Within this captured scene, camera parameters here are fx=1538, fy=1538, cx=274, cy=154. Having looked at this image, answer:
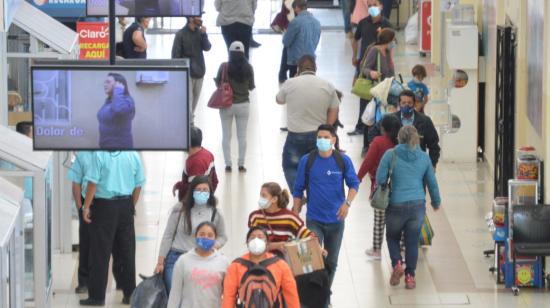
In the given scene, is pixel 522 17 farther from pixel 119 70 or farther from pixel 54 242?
pixel 119 70

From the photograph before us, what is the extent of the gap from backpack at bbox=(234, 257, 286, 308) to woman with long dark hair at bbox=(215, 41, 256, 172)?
24.5 ft

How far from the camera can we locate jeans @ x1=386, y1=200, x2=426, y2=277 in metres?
13.9

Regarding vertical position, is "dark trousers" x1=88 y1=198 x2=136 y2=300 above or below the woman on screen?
below

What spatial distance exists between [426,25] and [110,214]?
1376 cm

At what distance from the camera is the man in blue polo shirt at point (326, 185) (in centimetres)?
1325

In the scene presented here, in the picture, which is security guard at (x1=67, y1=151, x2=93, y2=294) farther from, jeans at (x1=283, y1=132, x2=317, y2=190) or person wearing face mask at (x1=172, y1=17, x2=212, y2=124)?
person wearing face mask at (x1=172, y1=17, x2=212, y2=124)

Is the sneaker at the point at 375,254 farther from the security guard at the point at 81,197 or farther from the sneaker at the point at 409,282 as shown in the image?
the security guard at the point at 81,197

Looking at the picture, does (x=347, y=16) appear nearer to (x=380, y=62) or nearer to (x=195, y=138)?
(x=380, y=62)

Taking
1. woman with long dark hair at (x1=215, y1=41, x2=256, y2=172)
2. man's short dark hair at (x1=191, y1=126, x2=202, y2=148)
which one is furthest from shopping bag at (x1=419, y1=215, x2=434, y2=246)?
woman with long dark hair at (x1=215, y1=41, x2=256, y2=172)

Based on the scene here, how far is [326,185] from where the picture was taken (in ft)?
43.5

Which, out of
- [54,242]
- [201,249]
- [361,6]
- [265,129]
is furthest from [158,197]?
[361,6]

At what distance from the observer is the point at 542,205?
1407cm

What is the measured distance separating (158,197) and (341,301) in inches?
178

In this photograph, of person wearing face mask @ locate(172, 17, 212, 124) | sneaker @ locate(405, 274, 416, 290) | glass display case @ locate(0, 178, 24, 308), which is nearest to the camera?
glass display case @ locate(0, 178, 24, 308)
